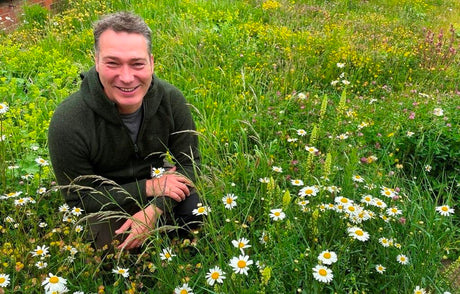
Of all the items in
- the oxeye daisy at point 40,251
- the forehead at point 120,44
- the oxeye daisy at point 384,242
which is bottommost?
the oxeye daisy at point 40,251

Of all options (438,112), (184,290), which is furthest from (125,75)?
(438,112)

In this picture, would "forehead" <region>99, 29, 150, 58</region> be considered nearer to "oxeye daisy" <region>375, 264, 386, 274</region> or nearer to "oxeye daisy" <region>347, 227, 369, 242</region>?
"oxeye daisy" <region>347, 227, 369, 242</region>

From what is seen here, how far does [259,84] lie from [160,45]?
1.48 m

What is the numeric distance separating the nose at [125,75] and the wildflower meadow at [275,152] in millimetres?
595

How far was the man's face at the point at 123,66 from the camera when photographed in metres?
2.11

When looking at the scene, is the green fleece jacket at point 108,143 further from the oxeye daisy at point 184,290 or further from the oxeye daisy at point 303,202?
the oxeye daisy at point 303,202

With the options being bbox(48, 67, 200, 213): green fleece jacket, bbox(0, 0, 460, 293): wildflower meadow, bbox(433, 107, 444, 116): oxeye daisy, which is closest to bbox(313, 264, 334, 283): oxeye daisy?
bbox(0, 0, 460, 293): wildflower meadow

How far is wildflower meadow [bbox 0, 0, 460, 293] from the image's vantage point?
200 cm

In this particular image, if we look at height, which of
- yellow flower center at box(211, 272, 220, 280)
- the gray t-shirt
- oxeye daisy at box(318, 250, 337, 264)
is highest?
the gray t-shirt

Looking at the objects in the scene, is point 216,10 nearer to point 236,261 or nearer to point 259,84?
point 259,84

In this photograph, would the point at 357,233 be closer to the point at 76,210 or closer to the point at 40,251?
the point at 76,210

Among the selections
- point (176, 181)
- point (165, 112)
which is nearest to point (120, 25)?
point (165, 112)

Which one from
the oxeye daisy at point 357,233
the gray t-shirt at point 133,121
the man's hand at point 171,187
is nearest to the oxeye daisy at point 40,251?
the man's hand at point 171,187

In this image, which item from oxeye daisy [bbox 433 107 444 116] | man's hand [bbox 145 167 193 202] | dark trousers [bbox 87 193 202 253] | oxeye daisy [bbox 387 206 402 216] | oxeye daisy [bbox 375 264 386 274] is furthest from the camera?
oxeye daisy [bbox 433 107 444 116]
